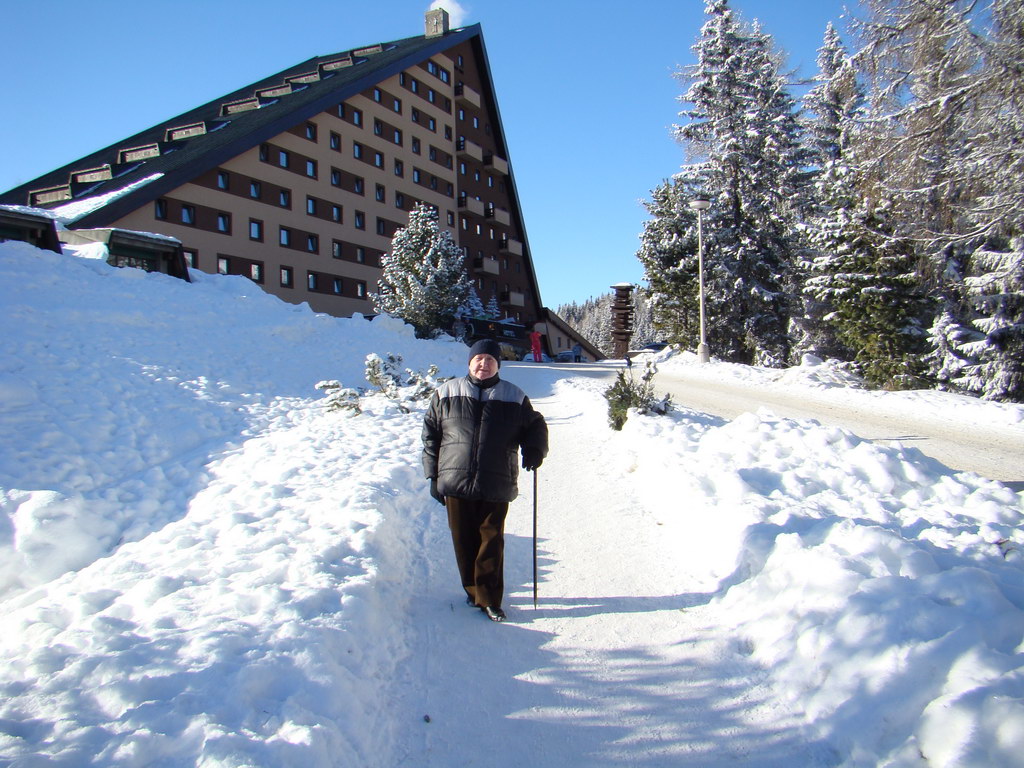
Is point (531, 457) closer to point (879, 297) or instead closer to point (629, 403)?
point (629, 403)

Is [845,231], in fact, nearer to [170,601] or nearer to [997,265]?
[997,265]

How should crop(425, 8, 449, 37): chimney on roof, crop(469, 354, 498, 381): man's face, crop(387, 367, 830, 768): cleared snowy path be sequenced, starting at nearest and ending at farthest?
crop(387, 367, 830, 768): cleared snowy path → crop(469, 354, 498, 381): man's face → crop(425, 8, 449, 37): chimney on roof

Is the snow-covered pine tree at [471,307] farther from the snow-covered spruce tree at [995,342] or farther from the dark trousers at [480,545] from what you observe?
the dark trousers at [480,545]

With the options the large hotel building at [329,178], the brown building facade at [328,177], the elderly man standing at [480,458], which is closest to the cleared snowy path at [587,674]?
the elderly man standing at [480,458]

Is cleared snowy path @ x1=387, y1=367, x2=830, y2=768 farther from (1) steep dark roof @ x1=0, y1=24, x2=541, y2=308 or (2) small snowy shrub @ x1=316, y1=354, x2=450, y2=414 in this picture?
(1) steep dark roof @ x1=0, y1=24, x2=541, y2=308

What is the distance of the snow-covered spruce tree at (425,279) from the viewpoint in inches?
1032

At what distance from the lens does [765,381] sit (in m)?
17.1

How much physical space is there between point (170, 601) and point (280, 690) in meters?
1.42

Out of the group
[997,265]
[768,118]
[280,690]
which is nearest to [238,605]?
[280,690]

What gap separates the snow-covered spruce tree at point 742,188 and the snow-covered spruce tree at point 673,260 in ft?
4.66

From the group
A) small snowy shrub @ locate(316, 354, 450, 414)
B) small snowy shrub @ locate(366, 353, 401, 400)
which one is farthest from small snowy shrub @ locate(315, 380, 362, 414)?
small snowy shrub @ locate(366, 353, 401, 400)

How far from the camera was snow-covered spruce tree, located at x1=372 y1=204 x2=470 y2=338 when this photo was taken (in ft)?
86.0

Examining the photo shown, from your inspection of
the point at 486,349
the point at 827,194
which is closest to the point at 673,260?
the point at 827,194

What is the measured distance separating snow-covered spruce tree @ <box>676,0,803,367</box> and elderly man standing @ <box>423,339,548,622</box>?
24.2m
